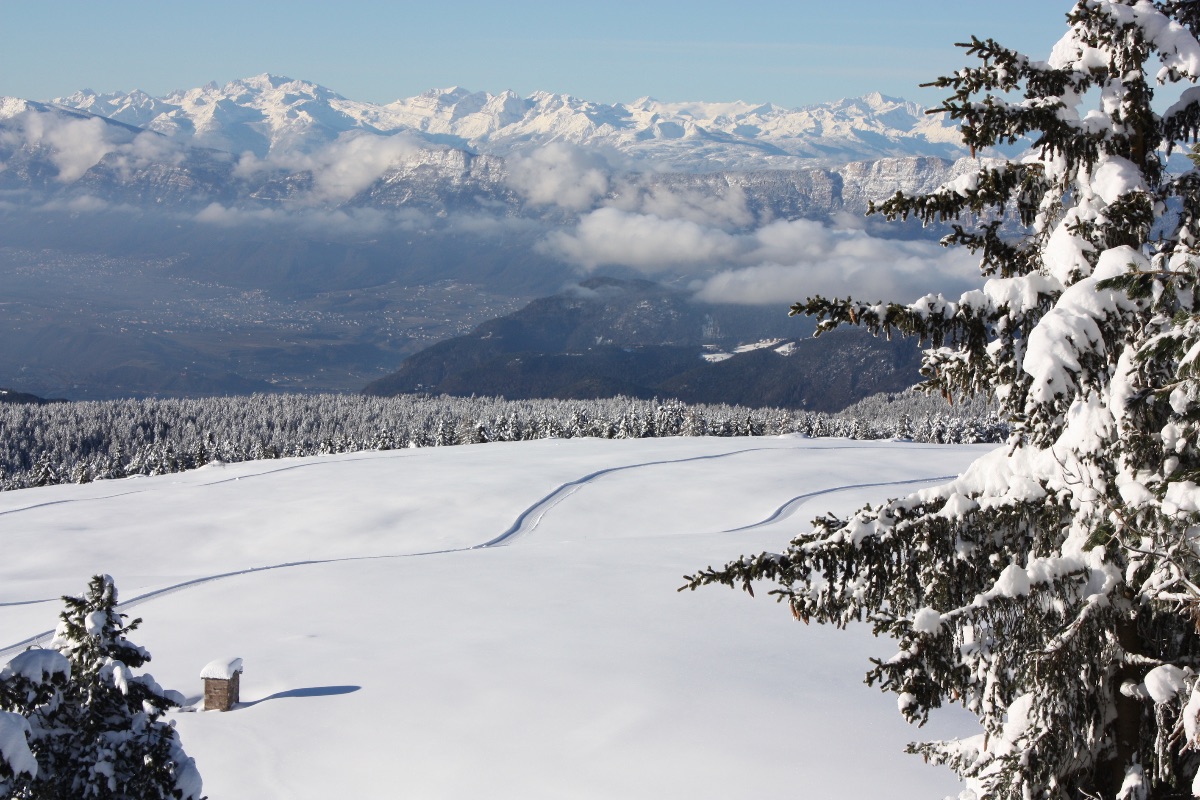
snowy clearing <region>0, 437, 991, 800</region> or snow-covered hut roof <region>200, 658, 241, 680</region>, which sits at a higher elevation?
snow-covered hut roof <region>200, 658, 241, 680</region>

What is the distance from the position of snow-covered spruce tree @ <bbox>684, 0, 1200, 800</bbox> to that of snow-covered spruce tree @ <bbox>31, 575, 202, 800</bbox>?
9.66 m

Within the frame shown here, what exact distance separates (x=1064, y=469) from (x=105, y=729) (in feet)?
40.0

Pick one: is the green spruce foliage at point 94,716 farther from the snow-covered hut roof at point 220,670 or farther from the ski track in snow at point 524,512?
the ski track in snow at point 524,512

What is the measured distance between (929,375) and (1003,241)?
3.96 feet

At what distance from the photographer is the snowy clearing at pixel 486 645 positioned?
767 inches

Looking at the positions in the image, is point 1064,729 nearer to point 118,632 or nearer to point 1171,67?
point 1171,67

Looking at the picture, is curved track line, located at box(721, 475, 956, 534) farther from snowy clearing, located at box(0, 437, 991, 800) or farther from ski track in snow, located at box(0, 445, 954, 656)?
snowy clearing, located at box(0, 437, 991, 800)

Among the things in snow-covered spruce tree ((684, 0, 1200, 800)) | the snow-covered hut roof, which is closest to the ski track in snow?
the snow-covered hut roof

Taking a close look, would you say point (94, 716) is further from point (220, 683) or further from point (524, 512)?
point (524, 512)

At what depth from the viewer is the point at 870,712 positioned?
2191cm

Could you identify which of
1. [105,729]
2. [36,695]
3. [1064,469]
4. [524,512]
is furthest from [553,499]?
[1064,469]

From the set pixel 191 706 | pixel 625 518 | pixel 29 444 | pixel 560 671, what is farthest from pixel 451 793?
pixel 29 444

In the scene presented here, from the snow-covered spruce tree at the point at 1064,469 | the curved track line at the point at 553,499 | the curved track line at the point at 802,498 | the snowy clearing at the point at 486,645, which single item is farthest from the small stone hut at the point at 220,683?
the curved track line at the point at 802,498

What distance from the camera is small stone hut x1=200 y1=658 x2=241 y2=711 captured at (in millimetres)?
23391
